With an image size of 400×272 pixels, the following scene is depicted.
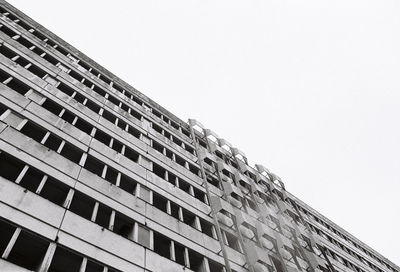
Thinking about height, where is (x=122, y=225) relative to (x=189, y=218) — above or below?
below

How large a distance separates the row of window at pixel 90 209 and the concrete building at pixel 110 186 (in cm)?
5

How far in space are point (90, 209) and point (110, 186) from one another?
1839 millimetres

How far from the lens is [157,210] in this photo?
17.2m

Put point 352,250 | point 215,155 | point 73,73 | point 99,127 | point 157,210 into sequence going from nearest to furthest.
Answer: point 157,210, point 99,127, point 73,73, point 215,155, point 352,250

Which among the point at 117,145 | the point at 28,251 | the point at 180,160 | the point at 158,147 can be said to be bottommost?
the point at 28,251

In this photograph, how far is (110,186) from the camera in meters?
16.3

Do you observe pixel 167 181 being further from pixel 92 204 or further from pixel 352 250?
pixel 352 250

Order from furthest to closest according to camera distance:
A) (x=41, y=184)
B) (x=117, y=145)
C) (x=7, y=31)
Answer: (x=7, y=31) < (x=117, y=145) < (x=41, y=184)

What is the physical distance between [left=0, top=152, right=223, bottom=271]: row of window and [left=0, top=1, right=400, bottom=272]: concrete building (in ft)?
0.15

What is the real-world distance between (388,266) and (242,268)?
3562 cm

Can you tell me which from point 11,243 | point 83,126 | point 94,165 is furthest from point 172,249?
point 83,126

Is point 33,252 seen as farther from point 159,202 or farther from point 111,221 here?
point 159,202

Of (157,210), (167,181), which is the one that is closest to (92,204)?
(157,210)

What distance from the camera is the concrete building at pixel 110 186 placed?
11977 mm
